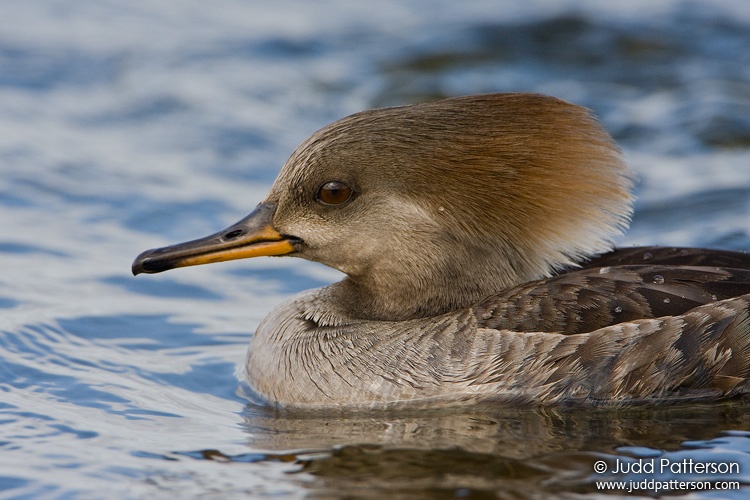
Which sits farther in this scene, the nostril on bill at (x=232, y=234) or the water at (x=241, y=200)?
the nostril on bill at (x=232, y=234)

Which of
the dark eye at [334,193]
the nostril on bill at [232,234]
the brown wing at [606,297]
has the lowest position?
the brown wing at [606,297]

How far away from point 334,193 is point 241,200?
4116 mm

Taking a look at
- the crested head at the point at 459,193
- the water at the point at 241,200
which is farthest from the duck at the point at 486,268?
the water at the point at 241,200

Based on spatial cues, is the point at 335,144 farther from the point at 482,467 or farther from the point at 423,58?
the point at 423,58

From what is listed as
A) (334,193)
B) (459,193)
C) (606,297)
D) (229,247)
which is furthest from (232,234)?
(606,297)

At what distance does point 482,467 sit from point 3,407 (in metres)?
2.81

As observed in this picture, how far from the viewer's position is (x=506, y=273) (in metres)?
6.64

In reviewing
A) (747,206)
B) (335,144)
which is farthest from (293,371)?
(747,206)

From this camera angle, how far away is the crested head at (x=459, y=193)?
6453mm

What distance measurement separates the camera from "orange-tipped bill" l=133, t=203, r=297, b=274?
6598 mm

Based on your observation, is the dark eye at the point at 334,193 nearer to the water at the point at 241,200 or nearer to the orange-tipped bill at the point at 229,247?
the orange-tipped bill at the point at 229,247

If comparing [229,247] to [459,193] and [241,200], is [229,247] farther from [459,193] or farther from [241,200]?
[241,200]

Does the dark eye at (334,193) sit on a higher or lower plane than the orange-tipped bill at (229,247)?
higher

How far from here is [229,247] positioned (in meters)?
6.67
